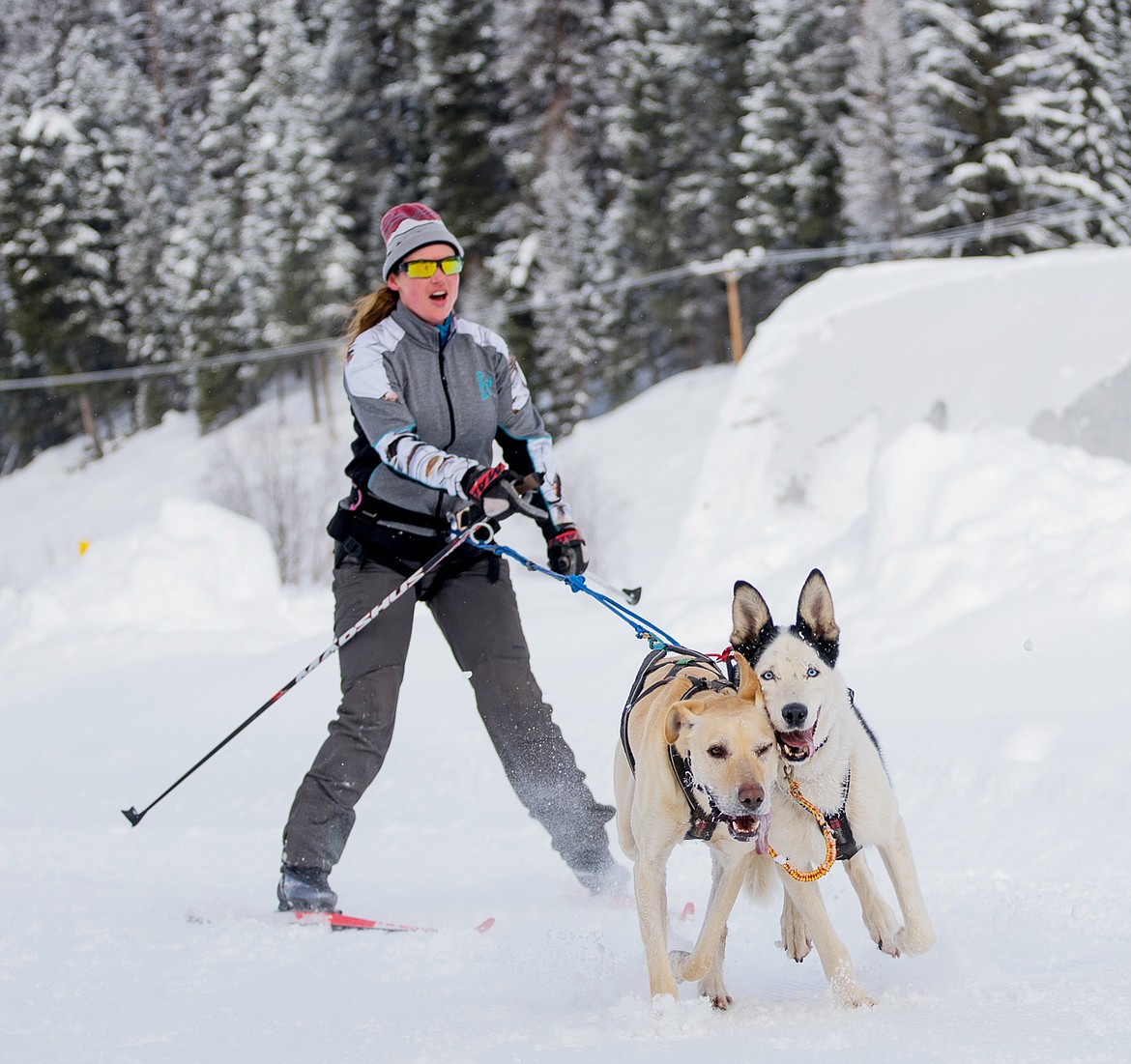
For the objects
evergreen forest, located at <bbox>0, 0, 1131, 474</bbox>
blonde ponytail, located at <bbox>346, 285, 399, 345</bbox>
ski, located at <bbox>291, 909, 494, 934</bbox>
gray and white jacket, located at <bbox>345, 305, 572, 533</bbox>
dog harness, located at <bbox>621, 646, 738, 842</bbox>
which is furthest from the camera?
evergreen forest, located at <bbox>0, 0, 1131, 474</bbox>

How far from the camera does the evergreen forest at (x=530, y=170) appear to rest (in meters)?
26.3

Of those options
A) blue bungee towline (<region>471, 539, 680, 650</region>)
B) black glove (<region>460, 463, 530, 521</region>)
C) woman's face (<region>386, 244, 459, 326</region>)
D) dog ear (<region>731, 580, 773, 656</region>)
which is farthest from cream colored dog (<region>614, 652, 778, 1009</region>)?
woman's face (<region>386, 244, 459, 326</region>)

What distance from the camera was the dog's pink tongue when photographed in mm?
2869

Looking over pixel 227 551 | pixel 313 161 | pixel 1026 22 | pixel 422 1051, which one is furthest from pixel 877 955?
pixel 313 161

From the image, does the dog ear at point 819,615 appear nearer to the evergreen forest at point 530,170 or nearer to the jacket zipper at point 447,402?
the jacket zipper at point 447,402

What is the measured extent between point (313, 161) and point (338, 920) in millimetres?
38428

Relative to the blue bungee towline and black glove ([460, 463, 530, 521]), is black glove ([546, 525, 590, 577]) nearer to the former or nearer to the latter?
the blue bungee towline

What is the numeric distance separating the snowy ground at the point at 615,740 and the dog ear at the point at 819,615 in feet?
2.79

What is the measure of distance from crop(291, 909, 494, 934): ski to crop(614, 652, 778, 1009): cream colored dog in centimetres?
84

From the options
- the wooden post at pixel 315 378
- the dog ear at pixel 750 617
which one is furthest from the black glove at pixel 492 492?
the wooden post at pixel 315 378

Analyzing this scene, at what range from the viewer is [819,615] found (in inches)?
122

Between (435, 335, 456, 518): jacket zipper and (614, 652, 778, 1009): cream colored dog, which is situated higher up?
(435, 335, 456, 518): jacket zipper

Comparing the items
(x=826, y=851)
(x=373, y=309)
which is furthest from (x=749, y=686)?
(x=373, y=309)

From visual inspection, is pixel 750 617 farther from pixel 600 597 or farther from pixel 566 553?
pixel 566 553
